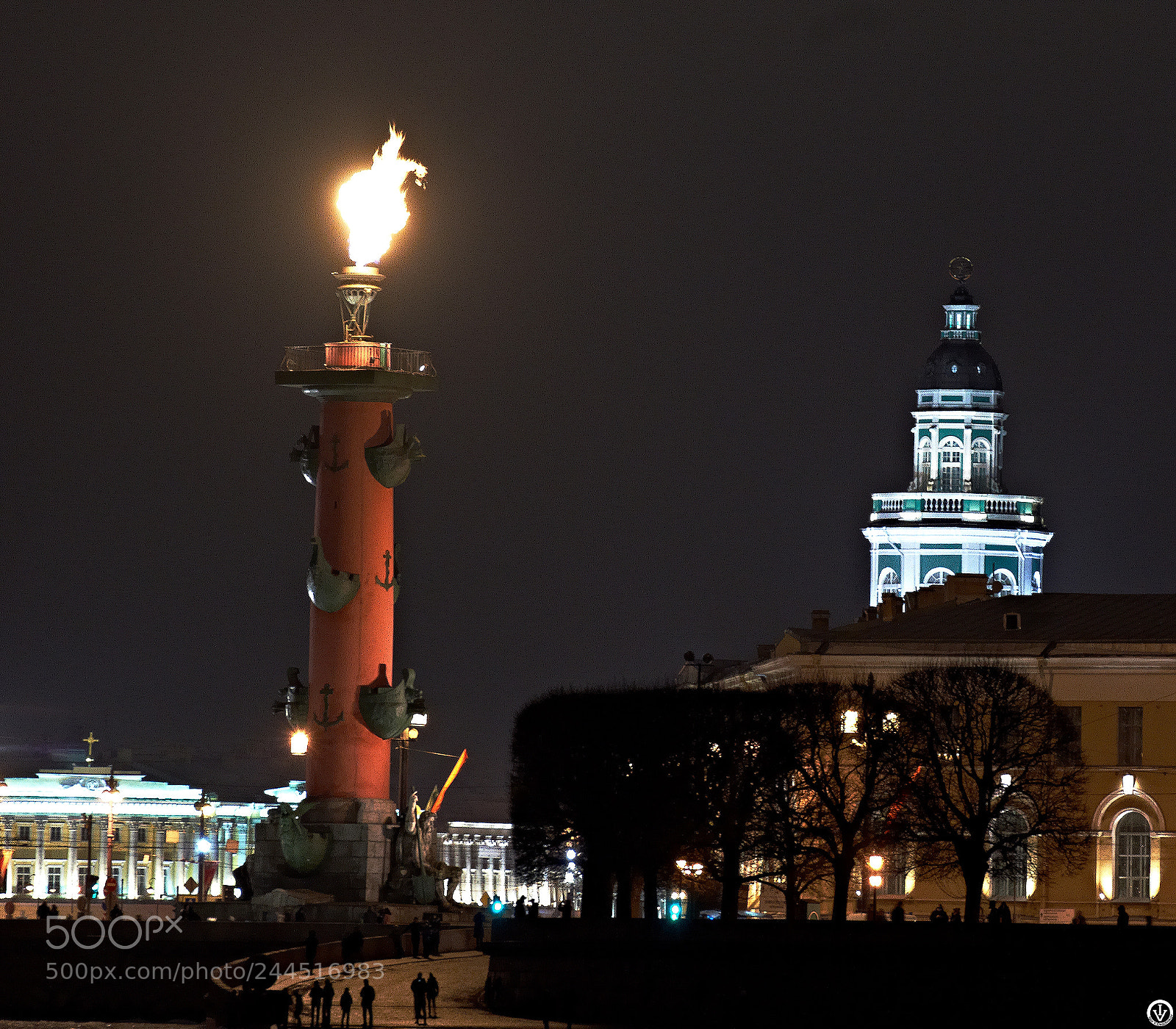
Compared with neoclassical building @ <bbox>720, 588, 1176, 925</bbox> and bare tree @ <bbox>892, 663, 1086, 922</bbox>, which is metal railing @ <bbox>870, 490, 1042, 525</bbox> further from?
bare tree @ <bbox>892, 663, 1086, 922</bbox>

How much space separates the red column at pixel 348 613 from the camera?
198ft

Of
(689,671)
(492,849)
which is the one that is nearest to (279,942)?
(689,671)

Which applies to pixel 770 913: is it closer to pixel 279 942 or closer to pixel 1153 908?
pixel 1153 908

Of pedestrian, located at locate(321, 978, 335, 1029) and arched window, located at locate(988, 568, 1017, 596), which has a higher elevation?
arched window, located at locate(988, 568, 1017, 596)

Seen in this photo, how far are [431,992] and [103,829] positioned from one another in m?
115

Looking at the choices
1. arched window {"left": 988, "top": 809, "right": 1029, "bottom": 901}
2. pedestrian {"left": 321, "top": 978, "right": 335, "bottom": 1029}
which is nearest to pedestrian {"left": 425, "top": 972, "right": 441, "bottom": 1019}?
pedestrian {"left": 321, "top": 978, "right": 335, "bottom": 1029}

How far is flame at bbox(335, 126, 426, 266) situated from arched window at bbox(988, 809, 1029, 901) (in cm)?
1779

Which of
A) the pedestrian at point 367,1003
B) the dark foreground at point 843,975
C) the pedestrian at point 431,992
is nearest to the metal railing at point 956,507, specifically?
the dark foreground at point 843,975

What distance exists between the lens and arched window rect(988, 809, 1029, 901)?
6494 centimetres

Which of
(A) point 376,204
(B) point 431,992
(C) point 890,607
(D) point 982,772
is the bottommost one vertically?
(B) point 431,992

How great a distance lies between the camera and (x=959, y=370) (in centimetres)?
12094

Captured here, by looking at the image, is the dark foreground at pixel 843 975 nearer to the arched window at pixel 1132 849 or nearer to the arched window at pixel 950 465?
the arched window at pixel 1132 849

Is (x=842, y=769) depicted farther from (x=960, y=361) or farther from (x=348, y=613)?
(x=960, y=361)

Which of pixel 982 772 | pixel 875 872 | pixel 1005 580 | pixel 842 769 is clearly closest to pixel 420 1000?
pixel 842 769
